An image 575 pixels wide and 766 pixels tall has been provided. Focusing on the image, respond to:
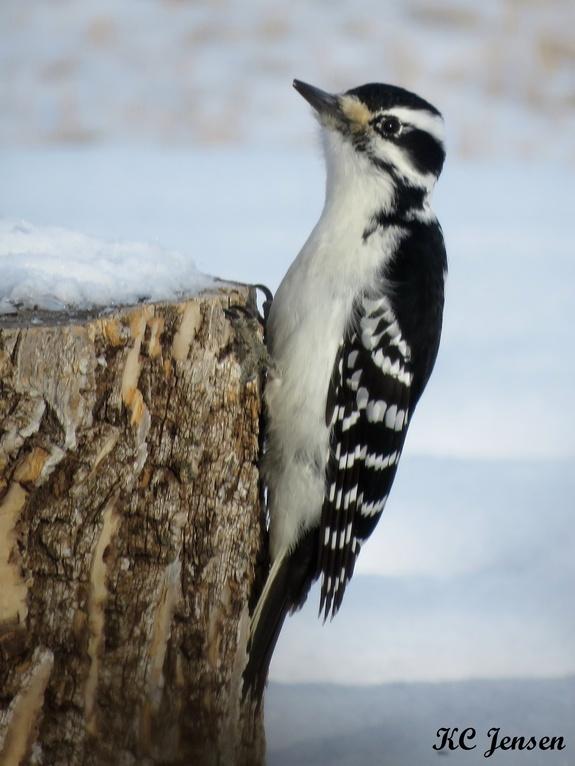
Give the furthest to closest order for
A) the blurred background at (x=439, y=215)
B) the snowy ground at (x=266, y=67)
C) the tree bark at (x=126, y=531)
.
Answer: the snowy ground at (x=266, y=67), the blurred background at (x=439, y=215), the tree bark at (x=126, y=531)

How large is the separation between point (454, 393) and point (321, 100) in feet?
6.27

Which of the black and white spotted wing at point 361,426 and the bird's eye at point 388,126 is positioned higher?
the bird's eye at point 388,126

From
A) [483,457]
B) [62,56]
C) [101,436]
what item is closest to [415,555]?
[483,457]

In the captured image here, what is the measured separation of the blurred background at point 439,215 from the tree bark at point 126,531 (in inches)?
24.7

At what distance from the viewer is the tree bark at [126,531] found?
2217 mm

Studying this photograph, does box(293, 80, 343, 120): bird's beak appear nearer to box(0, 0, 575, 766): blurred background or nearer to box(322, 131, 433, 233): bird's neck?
box(322, 131, 433, 233): bird's neck

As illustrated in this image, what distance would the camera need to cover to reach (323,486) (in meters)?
2.65

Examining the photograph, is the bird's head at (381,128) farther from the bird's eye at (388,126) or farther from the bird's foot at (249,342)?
the bird's foot at (249,342)

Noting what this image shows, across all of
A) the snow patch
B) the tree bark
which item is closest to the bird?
the tree bark

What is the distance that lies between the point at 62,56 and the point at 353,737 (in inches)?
200

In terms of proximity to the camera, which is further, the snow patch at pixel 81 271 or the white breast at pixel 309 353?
the white breast at pixel 309 353

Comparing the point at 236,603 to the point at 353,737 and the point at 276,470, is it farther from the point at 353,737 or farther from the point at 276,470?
the point at 353,737
